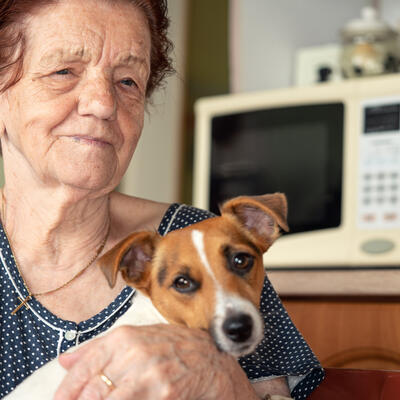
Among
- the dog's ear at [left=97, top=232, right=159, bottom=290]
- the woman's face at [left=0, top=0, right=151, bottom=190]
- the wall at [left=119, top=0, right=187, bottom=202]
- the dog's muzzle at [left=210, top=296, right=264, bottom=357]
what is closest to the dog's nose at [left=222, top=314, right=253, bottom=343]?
the dog's muzzle at [left=210, top=296, right=264, bottom=357]

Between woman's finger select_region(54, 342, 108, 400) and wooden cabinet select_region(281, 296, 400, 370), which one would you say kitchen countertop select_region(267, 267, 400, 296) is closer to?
wooden cabinet select_region(281, 296, 400, 370)

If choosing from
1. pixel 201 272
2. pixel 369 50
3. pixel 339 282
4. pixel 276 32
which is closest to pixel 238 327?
pixel 201 272

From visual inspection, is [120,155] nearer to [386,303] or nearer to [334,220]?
[386,303]

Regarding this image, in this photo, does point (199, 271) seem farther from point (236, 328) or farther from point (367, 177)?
point (367, 177)

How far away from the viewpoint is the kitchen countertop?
1807 mm

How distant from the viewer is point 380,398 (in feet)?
3.67

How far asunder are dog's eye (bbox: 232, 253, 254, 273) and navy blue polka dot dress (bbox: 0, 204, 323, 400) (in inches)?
4.4

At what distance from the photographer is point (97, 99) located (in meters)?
1.22

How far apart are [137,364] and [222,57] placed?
2400mm

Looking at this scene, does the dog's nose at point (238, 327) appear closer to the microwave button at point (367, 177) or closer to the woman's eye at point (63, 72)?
the woman's eye at point (63, 72)

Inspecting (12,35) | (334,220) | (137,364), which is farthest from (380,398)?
(334,220)

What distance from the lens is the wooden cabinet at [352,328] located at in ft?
5.93

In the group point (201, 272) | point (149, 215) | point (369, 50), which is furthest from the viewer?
point (369, 50)

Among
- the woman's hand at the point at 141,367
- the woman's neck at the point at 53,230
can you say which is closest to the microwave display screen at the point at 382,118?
the woman's neck at the point at 53,230
